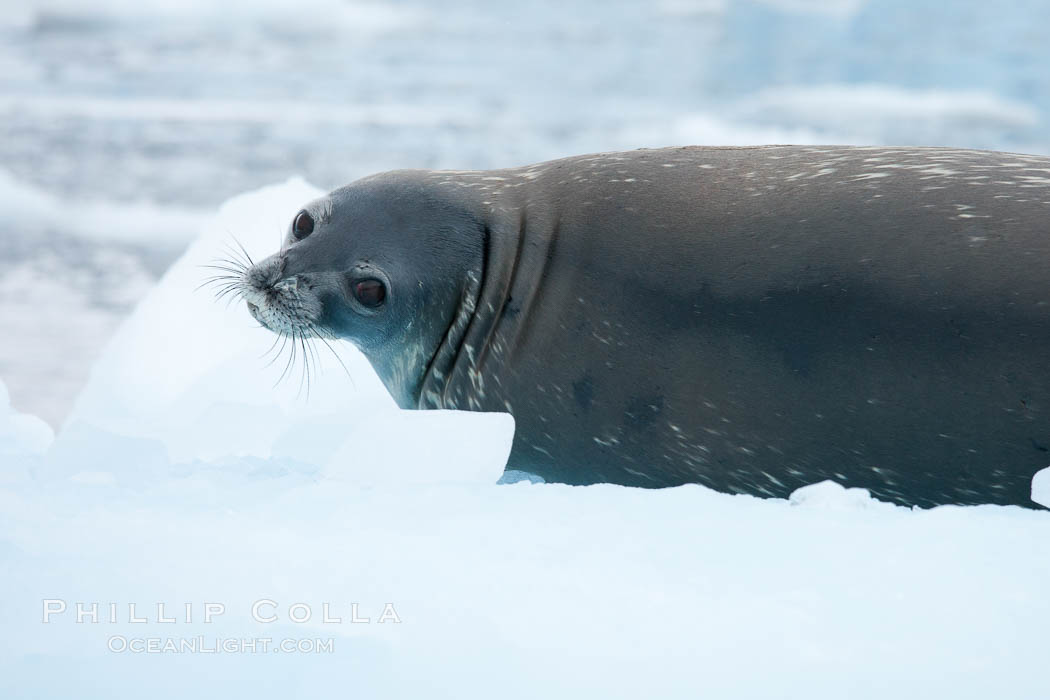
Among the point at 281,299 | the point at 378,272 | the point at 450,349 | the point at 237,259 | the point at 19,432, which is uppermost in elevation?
the point at 378,272

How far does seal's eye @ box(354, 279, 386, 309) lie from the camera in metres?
3.53

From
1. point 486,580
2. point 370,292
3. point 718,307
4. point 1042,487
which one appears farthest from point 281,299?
point 1042,487

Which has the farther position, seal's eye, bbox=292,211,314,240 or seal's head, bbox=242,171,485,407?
seal's eye, bbox=292,211,314,240

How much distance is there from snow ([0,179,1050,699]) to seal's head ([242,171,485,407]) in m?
0.48

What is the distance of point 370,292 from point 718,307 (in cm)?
111

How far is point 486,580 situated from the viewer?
83.6 inches

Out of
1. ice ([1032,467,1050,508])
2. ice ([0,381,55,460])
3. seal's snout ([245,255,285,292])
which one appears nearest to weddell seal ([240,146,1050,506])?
seal's snout ([245,255,285,292])

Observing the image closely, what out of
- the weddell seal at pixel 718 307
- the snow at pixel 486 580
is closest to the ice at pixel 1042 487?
the snow at pixel 486 580

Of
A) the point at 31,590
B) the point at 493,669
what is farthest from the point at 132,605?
the point at 493,669

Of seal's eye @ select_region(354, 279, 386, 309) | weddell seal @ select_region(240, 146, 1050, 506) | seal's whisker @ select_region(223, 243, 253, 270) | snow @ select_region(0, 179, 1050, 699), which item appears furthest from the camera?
seal's whisker @ select_region(223, 243, 253, 270)

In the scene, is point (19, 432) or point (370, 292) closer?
point (370, 292)

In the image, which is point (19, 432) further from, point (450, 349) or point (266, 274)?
point (450, 349)

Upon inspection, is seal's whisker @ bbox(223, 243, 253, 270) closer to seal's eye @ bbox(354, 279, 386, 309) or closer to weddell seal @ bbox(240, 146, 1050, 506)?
weddell seal @ bbox(240, 146, 1050, 506)

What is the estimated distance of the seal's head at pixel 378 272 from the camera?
3547 mm
